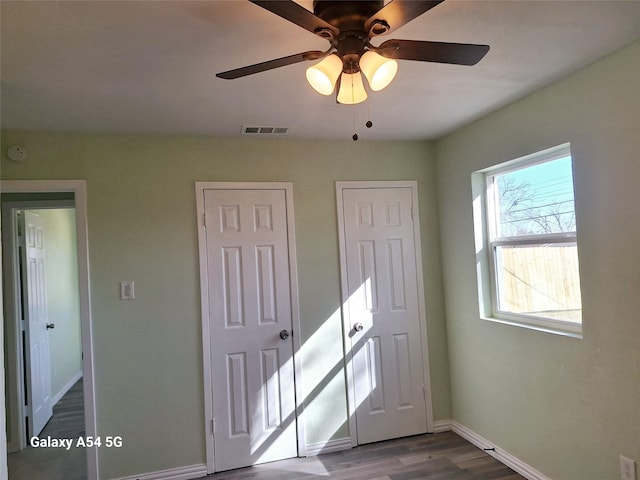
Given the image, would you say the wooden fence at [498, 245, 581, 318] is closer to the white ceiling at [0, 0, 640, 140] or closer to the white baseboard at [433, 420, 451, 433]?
the white ceiling at [0, 0, 640, 140]

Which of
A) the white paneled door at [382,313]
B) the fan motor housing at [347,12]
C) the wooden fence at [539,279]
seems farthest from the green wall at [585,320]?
the fan motor housing at [347,12]

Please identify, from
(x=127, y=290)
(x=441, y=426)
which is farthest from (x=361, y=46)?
(x=441, y=426)

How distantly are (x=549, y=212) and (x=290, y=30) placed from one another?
195cm

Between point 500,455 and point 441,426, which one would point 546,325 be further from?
point 441,426

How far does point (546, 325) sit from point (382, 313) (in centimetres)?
120

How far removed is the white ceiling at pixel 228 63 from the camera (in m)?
1.57

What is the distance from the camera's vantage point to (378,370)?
3.35 metres

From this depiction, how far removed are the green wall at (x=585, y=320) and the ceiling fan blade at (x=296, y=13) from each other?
63.4 inches

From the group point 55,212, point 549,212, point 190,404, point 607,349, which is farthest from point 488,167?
point 55,212

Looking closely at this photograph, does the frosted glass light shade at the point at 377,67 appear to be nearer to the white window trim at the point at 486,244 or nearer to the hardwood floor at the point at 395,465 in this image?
the white window trim at the point at 486,244

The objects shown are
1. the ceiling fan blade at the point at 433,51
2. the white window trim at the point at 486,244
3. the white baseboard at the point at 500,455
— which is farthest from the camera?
the white window trim at the point at 486,244

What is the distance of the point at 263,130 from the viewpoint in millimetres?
2992

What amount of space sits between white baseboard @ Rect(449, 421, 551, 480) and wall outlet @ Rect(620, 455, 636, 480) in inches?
22.0

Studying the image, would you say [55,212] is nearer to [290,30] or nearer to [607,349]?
[290,30]
